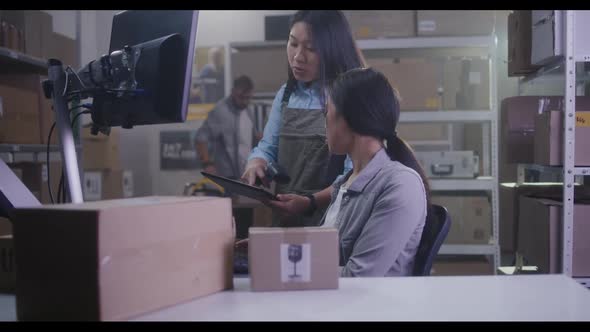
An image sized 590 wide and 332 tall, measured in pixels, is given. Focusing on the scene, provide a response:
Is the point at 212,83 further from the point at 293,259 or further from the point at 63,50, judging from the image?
the point at 293,259

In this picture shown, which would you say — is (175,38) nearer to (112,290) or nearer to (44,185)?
(112,290)

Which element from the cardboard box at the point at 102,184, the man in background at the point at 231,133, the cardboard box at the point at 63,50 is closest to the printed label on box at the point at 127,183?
the cardboard box at the point at 102,184

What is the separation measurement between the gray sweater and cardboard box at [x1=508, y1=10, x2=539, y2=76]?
175 cm

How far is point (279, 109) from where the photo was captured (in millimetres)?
1764

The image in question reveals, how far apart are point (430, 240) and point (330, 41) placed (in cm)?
71

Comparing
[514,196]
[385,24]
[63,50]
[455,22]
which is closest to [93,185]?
[63,50]

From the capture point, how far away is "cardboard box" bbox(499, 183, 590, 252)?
8.15ft

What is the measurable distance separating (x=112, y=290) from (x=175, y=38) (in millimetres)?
498

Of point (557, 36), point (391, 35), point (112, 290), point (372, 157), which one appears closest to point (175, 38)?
point (112, 290)

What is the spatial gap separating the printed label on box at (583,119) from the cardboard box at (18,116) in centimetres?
248

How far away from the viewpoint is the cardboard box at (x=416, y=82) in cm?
293

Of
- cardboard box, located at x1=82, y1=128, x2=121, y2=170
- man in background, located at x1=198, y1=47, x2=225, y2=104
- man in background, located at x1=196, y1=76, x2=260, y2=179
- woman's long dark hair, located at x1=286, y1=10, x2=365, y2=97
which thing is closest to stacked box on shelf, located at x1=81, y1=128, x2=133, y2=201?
cardboard box, located at x1=82, y1=128, x2=121, y2=170

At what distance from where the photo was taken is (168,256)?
2.67 ft
